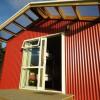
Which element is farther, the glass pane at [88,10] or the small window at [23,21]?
the small window at [23,21]

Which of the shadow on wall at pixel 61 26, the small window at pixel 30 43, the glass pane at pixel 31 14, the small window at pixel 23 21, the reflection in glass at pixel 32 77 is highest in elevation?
the glass pane at pixel 31 14

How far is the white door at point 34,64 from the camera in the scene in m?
7.73

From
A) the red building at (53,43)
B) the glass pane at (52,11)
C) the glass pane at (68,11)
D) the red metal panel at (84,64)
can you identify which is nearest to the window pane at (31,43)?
the red building at (53,43)

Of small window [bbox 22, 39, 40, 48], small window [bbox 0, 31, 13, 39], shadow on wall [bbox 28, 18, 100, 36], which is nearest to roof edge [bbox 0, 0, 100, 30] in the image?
small window [bbox 0, 31, 13, 39]

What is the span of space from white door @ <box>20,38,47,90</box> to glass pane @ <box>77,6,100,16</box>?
2199 mm

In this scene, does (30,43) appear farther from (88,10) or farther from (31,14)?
(88,10)

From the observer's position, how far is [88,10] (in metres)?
6.79

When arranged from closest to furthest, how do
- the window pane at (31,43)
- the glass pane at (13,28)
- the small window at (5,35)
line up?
1. the window pane at (31,43)
2. the glass pane at (13,28)
3. the small window at (5,35)

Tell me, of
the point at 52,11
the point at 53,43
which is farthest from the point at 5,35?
the point at 52,11

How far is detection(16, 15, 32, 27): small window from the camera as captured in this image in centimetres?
847

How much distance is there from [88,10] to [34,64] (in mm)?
3386

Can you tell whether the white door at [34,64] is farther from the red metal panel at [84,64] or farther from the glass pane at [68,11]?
the glass pane at [68,11]

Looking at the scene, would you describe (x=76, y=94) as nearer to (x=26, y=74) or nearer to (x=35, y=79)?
(x=35, y=79)

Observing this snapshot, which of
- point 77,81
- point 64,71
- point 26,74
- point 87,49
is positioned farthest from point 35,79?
point 87,49
